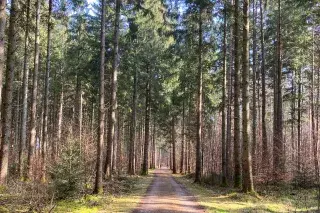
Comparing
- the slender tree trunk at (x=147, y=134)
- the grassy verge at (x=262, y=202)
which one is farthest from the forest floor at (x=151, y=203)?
the slender tree trunk at (x=147, y=134)

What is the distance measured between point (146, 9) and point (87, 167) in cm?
867

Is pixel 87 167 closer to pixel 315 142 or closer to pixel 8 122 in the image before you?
pixel 8 122

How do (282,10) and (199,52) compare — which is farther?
(282,10)

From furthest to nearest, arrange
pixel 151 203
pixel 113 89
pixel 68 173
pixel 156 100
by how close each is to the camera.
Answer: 1. pixel 156 100
2. pixel 113 89
3. pixel 151 203
4. pixel 68 173

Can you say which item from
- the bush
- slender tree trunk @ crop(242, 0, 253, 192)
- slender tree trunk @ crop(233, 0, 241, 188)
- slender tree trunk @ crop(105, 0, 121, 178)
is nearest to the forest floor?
the bush

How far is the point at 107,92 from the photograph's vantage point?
29.4m

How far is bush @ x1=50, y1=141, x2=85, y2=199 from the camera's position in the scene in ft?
38.5

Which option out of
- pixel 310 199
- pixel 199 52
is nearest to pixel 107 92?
pixel 199 52

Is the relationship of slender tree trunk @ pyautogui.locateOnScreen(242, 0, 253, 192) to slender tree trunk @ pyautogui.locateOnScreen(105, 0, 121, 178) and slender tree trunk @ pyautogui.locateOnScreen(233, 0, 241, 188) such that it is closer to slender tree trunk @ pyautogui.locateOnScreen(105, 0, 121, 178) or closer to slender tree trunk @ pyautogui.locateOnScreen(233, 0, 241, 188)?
slender tree trunk @ pyautogui.locateOnScreen(233, 0, 241, 188)

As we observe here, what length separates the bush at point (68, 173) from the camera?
1175 centimetres

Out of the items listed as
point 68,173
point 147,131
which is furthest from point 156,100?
point 68,173

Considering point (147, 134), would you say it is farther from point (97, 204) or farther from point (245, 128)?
point (97, 204)

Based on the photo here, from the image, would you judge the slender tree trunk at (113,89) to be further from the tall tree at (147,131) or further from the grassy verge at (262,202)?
the tall tree at (147,131)

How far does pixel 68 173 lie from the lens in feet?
38.5
